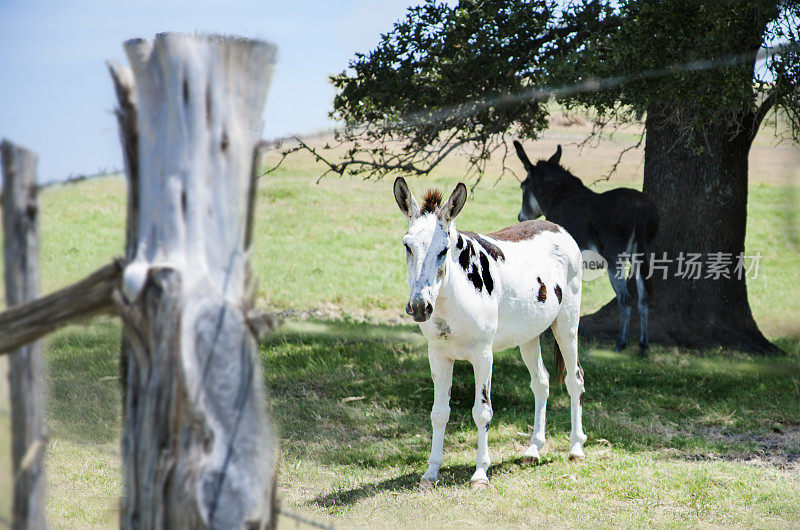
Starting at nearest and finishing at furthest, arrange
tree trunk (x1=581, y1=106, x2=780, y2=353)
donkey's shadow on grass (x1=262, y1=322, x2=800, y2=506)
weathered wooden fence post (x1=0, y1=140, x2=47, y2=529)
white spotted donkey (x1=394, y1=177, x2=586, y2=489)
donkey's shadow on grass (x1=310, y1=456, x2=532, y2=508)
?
weathered wooden fence post (x1=0, y1=140, x2=47, y2=529) → white spotted donkey (x1=394, y1=177, x2=586, y2=489) → donkey's shadow on grass (x1=310, y1=456, x2=532, y2=508) → donkey's shadow on grass (x1=262, y1=322, x2=800, y2=506) → tree trunk (x1=581, y1=106, x2=780, y2=353)

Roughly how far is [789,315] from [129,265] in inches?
521

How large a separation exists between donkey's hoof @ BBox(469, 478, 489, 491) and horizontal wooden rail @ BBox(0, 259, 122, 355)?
12.6 ft

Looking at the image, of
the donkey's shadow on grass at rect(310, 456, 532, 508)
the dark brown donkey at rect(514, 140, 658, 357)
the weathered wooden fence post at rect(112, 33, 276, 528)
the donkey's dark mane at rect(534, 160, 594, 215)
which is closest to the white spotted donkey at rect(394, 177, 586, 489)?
the donkey's shadow on grass at rect(310, 456, 532, 508)

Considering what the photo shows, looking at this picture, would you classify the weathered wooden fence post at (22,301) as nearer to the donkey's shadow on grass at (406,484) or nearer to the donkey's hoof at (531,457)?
the donkey's shadow on grass at (406,484)

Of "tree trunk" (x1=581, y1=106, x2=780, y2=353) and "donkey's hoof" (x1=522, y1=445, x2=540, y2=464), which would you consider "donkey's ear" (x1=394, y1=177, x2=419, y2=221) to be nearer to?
"donkey's hoof" (x1=522, y1=445, x2=540, y2=464)

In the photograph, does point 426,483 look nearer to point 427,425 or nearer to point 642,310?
point 427,425

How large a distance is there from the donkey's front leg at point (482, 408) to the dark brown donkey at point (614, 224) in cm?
481

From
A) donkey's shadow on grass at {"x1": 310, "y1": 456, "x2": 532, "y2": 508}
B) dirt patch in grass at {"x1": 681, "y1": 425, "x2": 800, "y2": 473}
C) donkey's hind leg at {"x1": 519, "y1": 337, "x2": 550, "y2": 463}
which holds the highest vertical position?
donkey's hind leg at {"x1": 519, "y1": 337, "x2": 550, "y2": 463}

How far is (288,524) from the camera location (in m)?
4.79

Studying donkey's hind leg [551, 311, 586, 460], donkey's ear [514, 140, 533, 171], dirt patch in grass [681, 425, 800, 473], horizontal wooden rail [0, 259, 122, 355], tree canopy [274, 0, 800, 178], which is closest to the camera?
horizontal wooden rail [0, 259, 122, 355]

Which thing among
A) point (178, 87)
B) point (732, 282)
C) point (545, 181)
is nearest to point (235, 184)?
point (178, 87)

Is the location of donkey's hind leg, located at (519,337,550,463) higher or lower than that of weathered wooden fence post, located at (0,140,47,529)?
lower

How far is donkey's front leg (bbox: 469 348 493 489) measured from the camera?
5.55 meters

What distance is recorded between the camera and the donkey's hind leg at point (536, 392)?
625 cm
